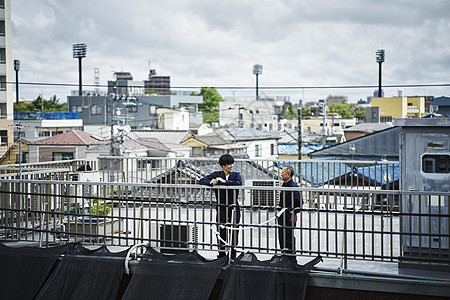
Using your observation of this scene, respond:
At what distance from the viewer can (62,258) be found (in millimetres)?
8102

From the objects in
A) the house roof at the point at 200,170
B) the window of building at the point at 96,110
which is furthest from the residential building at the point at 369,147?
the window of building at the point at 96,110

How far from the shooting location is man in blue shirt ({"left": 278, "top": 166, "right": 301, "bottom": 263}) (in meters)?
7.45

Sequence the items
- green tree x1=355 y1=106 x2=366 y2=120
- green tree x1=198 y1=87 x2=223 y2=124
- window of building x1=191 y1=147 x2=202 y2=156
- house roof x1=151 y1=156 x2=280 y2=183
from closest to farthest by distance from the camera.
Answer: house roof x1=151 y1=156 x2=280 y2=183
window of building x1=191 y1=147 x2=202 y2=156
green tree x1=355 y1=106 x2=366 y2=120
green tree x1=198 y1=87 x2=223 y2=124

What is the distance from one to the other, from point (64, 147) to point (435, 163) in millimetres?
34506

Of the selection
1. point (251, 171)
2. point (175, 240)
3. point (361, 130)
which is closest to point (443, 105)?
point (251, 171)

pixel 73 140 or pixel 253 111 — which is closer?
pixel 73 140

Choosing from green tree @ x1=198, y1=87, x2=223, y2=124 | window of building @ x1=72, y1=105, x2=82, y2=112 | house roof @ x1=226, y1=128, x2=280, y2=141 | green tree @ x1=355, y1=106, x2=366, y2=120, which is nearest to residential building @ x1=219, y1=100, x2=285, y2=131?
green tree @ x1=198, y1=87, x2=223, y2=124

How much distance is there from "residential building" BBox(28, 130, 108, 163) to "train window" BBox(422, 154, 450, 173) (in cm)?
3329

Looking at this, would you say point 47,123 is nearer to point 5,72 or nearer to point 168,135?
point 5,72

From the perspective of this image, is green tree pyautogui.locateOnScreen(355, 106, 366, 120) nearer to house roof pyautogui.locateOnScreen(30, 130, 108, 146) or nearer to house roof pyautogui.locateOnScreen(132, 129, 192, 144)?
house roof pyautogui.locateOnScreen(132, 129, 192, 144)

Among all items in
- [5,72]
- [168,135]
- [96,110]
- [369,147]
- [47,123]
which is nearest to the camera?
[369,147]

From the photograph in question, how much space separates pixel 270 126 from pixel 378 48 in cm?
2554

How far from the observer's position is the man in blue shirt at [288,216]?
7.45 metres

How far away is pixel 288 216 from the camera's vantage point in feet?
26.2
